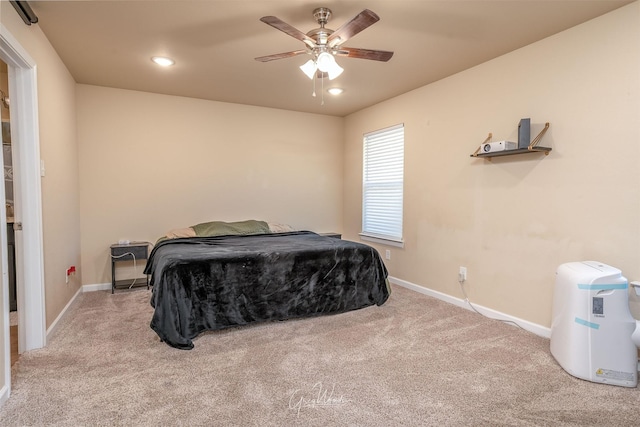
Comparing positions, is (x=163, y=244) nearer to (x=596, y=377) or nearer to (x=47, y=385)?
(x=47, y=385)

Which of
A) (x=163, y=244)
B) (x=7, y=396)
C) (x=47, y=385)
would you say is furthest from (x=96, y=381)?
(x=163, y=244)

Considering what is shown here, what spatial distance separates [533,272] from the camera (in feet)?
9.33

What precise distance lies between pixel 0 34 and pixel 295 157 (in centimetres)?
347

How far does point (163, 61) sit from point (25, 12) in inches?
42.5

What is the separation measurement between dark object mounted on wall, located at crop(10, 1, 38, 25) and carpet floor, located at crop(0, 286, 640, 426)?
7.20ft

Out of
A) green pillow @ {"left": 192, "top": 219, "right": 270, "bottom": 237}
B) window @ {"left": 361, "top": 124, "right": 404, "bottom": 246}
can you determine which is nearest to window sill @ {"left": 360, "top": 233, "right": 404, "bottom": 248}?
window @ {"left": 361, "top": 124, "right": 404, "bottom": 246}

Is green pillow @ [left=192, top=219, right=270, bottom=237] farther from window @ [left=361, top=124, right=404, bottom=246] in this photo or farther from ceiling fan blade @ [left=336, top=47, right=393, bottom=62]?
ceiling fan blade @ [left=336, top=47, right=393, bottom=62]

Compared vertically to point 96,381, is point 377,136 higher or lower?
higher

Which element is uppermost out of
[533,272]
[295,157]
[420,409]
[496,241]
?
[295,157]

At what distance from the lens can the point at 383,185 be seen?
4582 millimetres

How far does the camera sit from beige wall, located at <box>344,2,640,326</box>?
2.31 meters

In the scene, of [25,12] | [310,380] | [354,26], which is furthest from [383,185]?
[25,12]

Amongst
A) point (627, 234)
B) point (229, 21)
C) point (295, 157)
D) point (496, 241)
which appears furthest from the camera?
point (295, 157)

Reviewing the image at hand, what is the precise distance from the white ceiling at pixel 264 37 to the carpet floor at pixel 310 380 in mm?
2293
